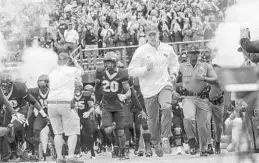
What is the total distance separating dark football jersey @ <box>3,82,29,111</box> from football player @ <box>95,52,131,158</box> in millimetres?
1425

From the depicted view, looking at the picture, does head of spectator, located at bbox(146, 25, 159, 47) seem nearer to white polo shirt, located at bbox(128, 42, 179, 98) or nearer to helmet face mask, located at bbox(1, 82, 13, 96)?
white polo shirt, located at bbox(128, 42, 179, 98)

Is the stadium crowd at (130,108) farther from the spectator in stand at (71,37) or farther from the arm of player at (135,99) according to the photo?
the spectator in stand at (71,37)

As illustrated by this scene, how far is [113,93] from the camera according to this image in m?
15.6

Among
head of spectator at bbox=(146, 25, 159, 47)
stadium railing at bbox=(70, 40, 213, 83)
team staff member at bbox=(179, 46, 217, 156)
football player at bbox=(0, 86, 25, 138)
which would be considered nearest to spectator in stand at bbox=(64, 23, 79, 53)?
stadium railing at bbox=(70, 40, 213, 83)

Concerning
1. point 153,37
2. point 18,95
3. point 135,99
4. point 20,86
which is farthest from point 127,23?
point 153,37

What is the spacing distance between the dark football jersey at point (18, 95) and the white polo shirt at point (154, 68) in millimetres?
2579

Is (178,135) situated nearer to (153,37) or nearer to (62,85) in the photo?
(153,37)

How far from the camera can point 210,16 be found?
2478cm

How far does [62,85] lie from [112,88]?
2027 mm

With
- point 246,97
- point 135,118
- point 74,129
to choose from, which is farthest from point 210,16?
point 246,97

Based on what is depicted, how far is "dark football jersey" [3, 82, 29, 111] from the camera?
1606 centimetres

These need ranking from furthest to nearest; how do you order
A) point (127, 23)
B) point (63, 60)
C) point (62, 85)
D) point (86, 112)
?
point (127, 23)
point (86, 112)
point (63, 60)
point (62, 85)

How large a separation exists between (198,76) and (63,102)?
2.57 meters

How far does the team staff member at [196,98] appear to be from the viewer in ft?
48.4
